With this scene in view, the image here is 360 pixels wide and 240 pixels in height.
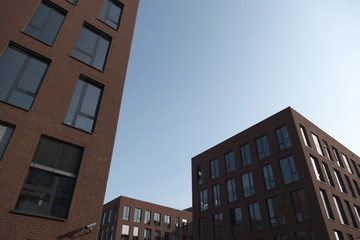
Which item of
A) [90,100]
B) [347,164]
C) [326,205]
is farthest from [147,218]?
[90,100]

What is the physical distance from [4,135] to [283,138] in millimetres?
26060

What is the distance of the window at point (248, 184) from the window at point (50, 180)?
2286 cm

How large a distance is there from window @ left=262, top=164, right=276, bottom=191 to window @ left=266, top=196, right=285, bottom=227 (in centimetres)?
129

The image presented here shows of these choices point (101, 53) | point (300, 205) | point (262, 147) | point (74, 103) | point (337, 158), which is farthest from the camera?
point (337, 158)

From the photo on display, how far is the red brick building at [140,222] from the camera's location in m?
48.9

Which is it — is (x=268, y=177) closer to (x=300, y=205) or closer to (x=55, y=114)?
(x=300, y=205)

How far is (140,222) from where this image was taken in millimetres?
51375

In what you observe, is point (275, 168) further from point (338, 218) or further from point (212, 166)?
point (212, 166)

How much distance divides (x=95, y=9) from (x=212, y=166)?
2628 cm

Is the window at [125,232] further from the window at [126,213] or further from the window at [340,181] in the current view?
the window at [340,181]

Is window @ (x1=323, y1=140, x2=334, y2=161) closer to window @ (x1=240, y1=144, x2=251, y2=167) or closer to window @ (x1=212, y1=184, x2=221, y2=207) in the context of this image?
window @ (x1=240, y1=144, x2=251, y2=167)

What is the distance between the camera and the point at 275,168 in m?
28.2

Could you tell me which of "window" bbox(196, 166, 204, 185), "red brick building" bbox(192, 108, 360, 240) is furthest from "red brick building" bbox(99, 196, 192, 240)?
"window" bbox(196, 166, 204, 185)

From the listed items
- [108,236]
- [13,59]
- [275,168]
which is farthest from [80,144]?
[108,236]
